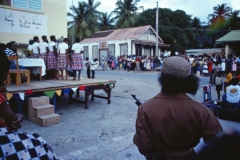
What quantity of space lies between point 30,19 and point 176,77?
10169mm

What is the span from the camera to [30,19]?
411 inches

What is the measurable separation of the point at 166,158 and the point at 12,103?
23.8 ft

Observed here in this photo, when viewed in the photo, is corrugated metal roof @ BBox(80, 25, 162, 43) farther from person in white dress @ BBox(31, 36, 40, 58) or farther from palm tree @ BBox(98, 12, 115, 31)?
person in white dress @ BBox(31, 36, 40, 58)

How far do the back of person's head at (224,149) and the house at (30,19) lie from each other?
10348mm

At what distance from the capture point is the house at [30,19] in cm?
969

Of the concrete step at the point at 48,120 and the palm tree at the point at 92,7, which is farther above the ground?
the palm tree at the point at 92,7

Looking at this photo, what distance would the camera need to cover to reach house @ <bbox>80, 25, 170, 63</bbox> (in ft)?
91.4

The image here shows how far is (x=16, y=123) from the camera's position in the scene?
2033mm

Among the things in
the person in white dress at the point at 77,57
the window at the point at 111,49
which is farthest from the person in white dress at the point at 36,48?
the window at the point at 111,49

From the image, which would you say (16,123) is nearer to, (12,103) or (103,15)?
(12,103)

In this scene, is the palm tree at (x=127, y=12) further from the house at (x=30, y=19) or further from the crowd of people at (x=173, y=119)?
the crowd of people at (x=173, y=119)

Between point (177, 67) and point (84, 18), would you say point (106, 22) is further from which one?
point (177, 67)

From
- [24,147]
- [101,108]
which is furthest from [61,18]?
[24,147]

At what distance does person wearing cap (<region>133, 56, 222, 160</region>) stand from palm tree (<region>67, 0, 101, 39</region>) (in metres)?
35.9
